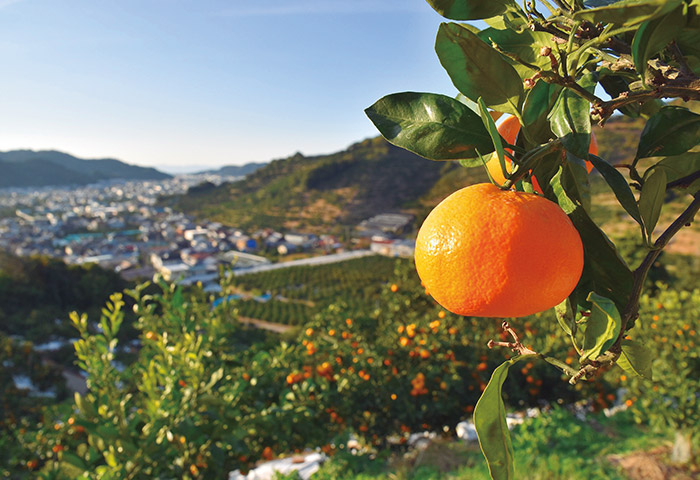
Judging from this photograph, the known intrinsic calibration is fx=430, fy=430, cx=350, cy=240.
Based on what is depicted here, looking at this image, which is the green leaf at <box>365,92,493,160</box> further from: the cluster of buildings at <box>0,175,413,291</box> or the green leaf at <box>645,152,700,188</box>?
the cluster of buildings at <box>0,175,413,291</box>

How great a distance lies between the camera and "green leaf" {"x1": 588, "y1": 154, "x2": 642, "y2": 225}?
27 centimetres

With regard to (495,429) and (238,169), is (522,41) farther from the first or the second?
(238,169)

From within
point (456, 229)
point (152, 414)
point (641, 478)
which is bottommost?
point (641, 478)

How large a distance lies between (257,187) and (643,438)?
39.1 metres

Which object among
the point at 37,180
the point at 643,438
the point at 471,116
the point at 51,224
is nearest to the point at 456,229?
the point at 471,116

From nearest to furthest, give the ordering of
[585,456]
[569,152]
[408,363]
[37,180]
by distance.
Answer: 1. [569,152]
2. [585,456]
3. [408,363]
4. [37,180]

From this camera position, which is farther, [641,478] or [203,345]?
[641,478]

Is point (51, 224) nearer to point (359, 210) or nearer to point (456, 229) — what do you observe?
point (359, 210)

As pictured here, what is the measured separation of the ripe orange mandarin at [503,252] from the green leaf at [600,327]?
0.10ft

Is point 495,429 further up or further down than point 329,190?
further down

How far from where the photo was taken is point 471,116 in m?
0.28

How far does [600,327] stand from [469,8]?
0.22 m

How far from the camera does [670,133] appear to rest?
0.32 meters

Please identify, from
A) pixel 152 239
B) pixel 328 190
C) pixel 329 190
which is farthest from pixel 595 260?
pixel 152 239
